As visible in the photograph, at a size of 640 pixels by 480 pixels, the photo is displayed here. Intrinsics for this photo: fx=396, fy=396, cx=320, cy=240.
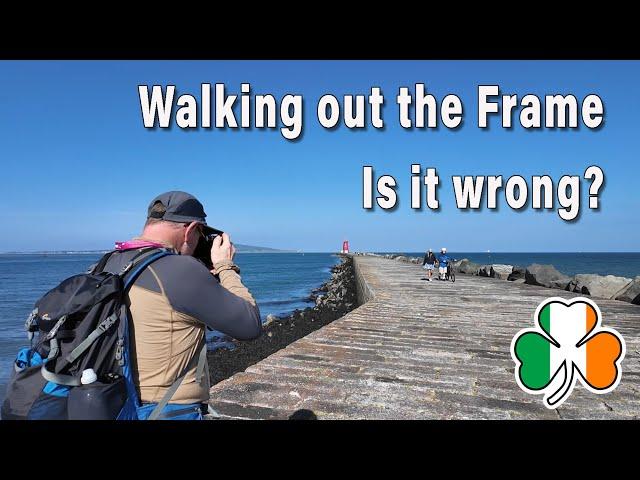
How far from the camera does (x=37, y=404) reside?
126cm

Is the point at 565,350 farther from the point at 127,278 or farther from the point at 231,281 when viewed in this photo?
the point at 127,278

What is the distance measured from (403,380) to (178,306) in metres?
2.57

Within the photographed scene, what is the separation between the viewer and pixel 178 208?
1629 millimetres

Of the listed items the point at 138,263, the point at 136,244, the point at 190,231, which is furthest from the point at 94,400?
the point at 190,231

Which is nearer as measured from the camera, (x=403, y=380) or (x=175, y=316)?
(x=175, y=316)

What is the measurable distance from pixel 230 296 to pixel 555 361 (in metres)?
2.46

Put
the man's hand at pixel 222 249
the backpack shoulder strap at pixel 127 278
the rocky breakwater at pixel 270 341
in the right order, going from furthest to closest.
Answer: the rocky breakwater at pixel 270 341 → the man's hand at pixel 222 249 → the backpack shoulder strap at pixel 127 278

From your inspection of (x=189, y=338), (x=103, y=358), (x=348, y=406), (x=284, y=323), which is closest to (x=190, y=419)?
(x=189, y=338)

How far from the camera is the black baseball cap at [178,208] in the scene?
64.2 inches

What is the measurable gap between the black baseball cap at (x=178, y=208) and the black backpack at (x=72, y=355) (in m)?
0.38

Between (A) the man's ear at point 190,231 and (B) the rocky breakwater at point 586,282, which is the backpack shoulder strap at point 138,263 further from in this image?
(B) the rocky breakwater at point 586,282

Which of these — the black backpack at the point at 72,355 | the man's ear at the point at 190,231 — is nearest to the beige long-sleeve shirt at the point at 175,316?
the black backpack at the point at 72,355

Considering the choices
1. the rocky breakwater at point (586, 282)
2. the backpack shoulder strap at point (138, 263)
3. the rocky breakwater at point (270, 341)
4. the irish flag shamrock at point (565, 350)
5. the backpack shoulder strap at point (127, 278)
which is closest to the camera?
the backpack shoulder strap at point (127, 278)
